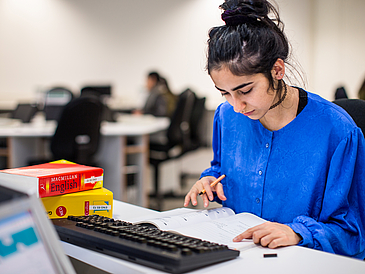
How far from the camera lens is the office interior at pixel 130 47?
18.6 feet

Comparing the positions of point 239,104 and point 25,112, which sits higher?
point 239,104

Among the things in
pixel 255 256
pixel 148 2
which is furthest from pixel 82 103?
pixel 148 2

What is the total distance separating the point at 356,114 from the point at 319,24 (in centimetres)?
518

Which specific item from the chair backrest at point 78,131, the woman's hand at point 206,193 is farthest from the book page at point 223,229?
the chair backrest at point 78,131

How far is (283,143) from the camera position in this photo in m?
1.07

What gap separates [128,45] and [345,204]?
622cm

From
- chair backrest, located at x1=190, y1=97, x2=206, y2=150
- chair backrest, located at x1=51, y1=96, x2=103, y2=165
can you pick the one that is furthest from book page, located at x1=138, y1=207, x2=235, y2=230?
chair backrest, located at x1=190, y1=97, x2=206, y2=150

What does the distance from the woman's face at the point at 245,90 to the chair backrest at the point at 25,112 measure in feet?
8.42

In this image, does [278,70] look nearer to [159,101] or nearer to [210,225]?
[210,225]

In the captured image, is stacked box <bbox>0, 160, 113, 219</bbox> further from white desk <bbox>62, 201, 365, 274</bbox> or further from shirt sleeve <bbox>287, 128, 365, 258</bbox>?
shirt sleeve <bbox>287, 128, 365, 258</bbox>

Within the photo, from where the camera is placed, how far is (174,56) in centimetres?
674

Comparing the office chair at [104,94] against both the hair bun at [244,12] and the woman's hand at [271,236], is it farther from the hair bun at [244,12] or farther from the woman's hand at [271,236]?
the woman's hand at [271,236]

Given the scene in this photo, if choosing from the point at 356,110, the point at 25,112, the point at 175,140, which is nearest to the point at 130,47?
the point at 175,140

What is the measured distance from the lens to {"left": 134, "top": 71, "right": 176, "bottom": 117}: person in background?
4.89 m
